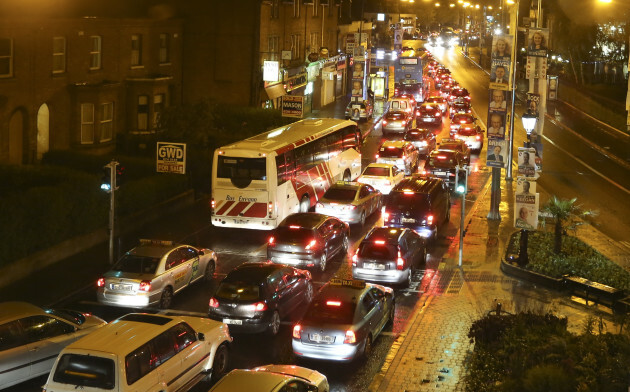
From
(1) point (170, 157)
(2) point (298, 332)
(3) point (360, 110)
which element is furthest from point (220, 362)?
(3) point (360, 110)

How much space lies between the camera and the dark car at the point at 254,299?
18156 millimetres

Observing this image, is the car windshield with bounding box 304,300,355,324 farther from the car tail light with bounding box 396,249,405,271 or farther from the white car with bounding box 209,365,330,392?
the car tail light with bounding box 396,249,405,271

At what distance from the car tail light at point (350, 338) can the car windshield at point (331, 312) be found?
12.1 inches

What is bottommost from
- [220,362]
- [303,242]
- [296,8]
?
[220,362]

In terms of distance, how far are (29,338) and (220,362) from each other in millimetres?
3586

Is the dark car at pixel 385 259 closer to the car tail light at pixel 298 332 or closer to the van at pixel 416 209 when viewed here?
the van at pixel 416 209

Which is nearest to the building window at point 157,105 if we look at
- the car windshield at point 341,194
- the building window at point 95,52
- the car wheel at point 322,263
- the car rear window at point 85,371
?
the building window at point 95,52

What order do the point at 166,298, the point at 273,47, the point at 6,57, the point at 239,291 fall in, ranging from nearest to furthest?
1. the point at 239,291
2. the point at 166,298
3. the point at 6,57
4. the point at 273,47

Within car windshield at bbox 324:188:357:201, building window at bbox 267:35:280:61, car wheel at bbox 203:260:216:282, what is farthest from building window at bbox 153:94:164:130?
car wheel at bbox 203:260:216:282

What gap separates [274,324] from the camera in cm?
1848

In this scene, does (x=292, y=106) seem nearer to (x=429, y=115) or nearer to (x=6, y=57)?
(x=6, y=57)

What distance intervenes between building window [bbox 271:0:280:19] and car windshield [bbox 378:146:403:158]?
16089 mm

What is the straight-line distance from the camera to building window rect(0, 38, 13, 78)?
3156cm

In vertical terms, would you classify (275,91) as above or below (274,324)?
above
